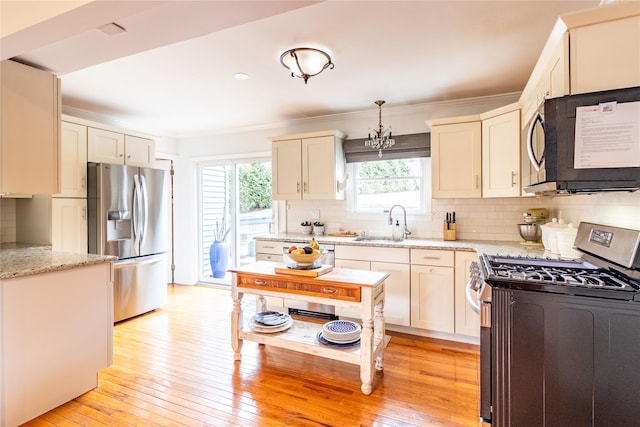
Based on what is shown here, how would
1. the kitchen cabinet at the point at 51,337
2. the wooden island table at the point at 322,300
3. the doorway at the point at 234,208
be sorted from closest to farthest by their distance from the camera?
the kitchen cabinet at the point at 51,337
the wooden island table at the point at 322,300
the doorway at the point at 234,208

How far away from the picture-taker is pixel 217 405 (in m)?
2.14

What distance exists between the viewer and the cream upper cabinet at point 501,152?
9.13 feet

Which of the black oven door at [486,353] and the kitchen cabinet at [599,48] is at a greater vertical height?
the kitchen cabinet at [599,48]

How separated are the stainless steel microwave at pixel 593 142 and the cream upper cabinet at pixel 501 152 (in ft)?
4.67

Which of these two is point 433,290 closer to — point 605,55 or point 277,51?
point 605,55

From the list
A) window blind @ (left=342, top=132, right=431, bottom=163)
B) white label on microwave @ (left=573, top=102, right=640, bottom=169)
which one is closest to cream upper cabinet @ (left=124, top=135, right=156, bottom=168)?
window blind @ (left=342, top=132, right=431, bottom=163)

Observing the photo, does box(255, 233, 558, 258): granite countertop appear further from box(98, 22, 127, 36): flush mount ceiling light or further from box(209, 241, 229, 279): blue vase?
box(98, 22, 127, 36): flush mount ceiling light

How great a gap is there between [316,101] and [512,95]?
6.73 feet

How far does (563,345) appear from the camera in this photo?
1282mm

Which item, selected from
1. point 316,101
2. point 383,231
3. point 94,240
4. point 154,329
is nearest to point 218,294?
point 154,329

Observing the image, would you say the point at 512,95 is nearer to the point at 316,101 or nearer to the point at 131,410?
the point at 316,101

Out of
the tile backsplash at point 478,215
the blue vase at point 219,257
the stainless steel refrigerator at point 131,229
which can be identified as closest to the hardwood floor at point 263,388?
the stainless steel refrigerator at point 131,229

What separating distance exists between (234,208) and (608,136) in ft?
15.2

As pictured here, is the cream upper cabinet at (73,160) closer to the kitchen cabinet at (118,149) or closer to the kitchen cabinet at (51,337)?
the kitchen cabinet at (118,149)
